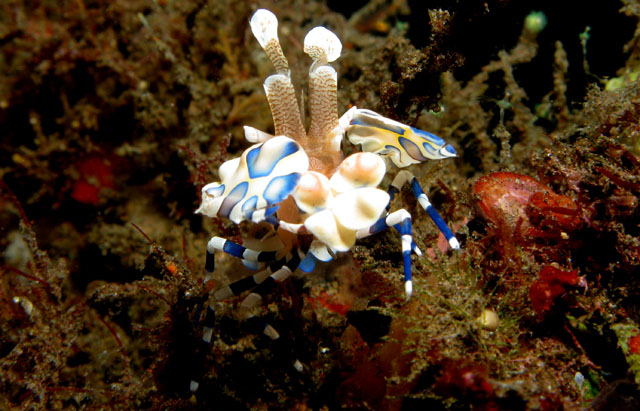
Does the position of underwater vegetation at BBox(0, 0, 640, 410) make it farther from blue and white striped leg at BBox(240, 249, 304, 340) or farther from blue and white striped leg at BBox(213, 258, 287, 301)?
blue and white striped leg at BBox(213, 258, 287, 301)

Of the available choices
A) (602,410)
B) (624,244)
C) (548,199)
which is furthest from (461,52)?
(602,410)

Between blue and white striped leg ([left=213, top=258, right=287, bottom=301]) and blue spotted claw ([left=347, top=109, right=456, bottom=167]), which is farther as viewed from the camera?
blue and white striped leg ([left=213, top=258, right=287, bottom=301])

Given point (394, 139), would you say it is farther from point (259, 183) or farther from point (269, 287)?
point (269, 287)

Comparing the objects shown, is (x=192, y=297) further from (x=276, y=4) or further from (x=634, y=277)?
(x=276, y=4)

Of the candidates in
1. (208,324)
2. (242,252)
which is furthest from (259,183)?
(208,324)

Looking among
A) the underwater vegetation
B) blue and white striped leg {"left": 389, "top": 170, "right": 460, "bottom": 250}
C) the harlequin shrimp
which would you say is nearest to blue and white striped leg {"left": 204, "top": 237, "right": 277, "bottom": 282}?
the harlequin shrimp

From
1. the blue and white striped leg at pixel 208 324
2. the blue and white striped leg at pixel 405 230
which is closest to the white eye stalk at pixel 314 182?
the blue and white striped leg at pixel 405 230

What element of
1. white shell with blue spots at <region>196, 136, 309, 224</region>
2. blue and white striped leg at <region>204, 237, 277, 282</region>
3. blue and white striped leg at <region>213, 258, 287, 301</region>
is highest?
white shell with blue spots at <region>196, 136, 309, 224</region>

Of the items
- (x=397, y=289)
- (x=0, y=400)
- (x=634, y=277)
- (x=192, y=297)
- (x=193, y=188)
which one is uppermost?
Answer: (x=634, y=277)

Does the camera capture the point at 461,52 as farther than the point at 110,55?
No
